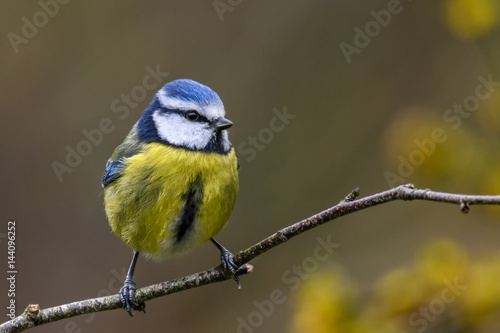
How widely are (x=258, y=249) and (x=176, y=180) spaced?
731 mm

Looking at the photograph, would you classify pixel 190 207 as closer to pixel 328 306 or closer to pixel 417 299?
pixel 328 306

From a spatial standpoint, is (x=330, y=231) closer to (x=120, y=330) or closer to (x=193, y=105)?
(x=120, y=330)

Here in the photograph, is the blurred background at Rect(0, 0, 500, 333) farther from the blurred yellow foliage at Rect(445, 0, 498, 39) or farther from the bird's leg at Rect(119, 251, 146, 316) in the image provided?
the blurred yellow foliage at Rect(445, 0, 498, 39)

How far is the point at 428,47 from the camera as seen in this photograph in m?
4.86

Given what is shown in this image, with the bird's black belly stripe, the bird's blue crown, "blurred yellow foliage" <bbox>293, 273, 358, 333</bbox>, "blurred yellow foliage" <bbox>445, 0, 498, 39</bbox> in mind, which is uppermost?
"blurred yellow foliage" <bbox>445, 0, 498, 39</bbox>

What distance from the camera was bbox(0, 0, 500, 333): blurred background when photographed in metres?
4.41

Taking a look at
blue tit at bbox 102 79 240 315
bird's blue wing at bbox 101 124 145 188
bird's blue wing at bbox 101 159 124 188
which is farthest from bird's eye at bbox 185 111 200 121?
bird's blue wing at bbox 101 159 124 188

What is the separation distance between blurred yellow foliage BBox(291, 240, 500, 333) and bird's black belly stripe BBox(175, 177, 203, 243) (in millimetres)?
616

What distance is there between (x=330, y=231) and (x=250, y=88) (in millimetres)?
1310

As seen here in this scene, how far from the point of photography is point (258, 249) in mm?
2221

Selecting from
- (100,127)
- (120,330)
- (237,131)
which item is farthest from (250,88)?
(120,330)

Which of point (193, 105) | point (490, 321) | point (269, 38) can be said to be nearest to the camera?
point (490, 321)

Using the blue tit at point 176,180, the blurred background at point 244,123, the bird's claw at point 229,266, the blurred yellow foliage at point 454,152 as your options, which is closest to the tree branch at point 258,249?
the bird's claw at point 229,266

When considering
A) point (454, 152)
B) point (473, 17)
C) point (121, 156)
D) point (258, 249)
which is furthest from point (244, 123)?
point (258, 249)
